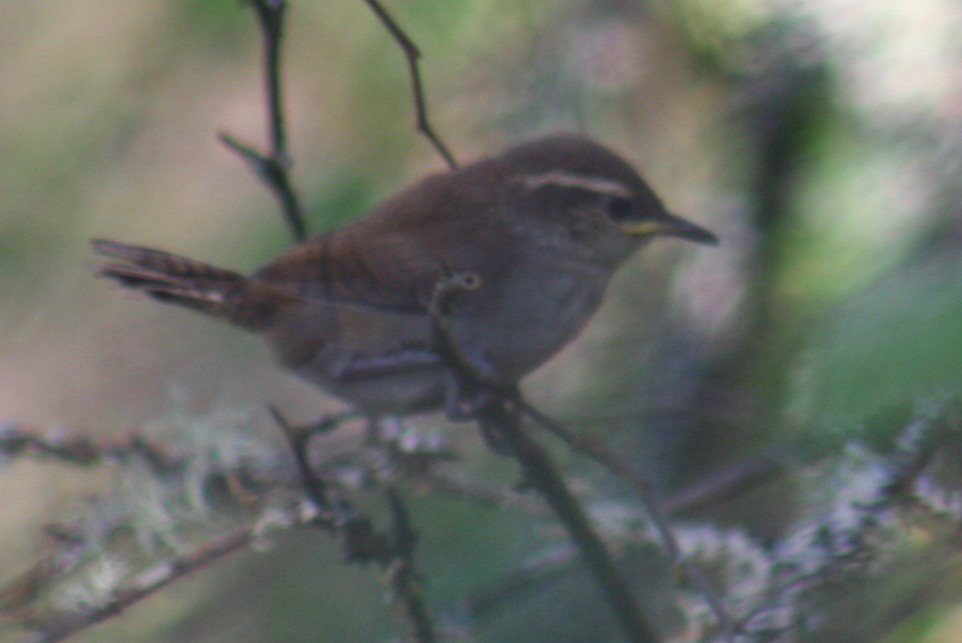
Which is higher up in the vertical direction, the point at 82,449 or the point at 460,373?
the point at 82,449

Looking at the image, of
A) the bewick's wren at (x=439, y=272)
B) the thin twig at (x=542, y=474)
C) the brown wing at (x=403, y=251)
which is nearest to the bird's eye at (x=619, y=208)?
the bewick's wren at (x=439, y=272)

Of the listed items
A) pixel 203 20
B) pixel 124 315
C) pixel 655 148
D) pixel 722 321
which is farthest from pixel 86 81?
pixel 722 321

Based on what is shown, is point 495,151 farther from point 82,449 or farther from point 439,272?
point 82,449

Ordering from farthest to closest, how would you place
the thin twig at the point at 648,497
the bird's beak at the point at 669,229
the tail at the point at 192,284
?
the bird's beak at the point at 669,229, the tail at the point at 192,284, the thin twig at the point at 648,497

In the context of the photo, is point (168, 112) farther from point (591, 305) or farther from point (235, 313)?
point (591, 305)

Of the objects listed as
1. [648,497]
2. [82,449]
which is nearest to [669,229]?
[648,497]

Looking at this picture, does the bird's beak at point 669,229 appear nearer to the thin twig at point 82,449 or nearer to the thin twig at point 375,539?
the thin twig at point 375,539
